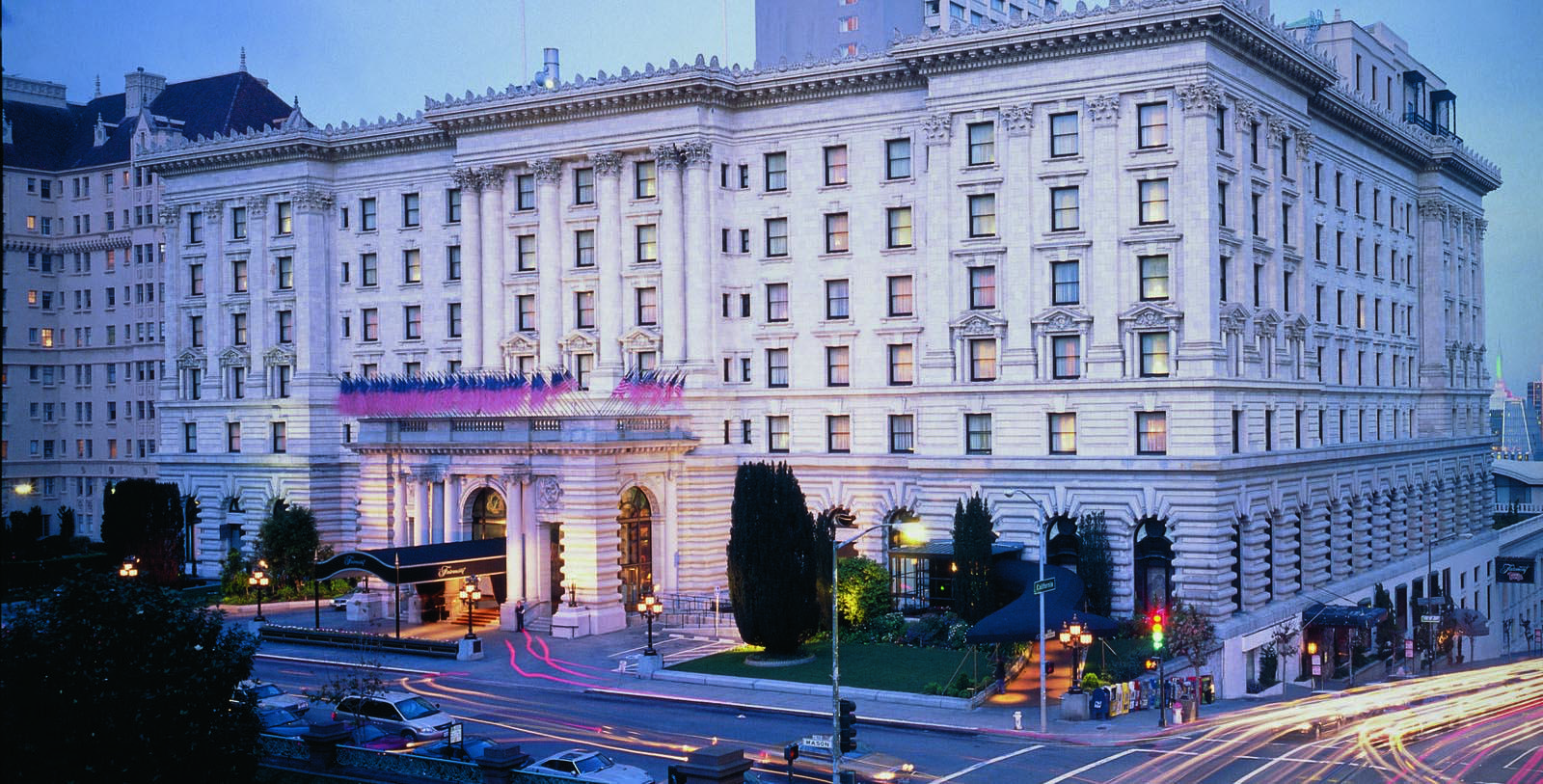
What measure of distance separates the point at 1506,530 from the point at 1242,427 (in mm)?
51687

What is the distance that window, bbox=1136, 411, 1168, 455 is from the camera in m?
61.1

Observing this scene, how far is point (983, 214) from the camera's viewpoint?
65.3 m

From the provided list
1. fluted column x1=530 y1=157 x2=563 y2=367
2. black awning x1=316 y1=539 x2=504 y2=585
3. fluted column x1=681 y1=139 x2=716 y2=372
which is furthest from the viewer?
fluted column x1=530 y1=157 x2=563 y2=367

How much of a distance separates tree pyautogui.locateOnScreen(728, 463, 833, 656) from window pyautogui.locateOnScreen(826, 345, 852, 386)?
12675 mm

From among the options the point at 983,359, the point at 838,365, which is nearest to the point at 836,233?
the point at 838,365

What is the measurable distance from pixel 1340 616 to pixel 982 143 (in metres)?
25.9

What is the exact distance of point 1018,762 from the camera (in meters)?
42.7

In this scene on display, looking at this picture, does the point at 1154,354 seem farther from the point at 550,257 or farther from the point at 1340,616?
the point at 550,257

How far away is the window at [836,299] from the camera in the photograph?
71188 millimetres

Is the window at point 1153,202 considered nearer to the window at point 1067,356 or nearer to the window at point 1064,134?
the window at point 1064,134

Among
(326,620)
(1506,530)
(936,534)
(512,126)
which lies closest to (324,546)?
(326,620)

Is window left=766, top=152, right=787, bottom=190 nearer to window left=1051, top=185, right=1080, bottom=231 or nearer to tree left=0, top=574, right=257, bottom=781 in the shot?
window left=1051, top=185, right=1080, bottom=231

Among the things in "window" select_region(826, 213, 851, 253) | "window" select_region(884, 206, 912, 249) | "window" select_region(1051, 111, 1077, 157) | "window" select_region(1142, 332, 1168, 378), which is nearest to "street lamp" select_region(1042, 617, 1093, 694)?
"window" select_region(1142, 332, 1168, 378)

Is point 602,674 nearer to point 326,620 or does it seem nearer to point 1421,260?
A: point 326,620
